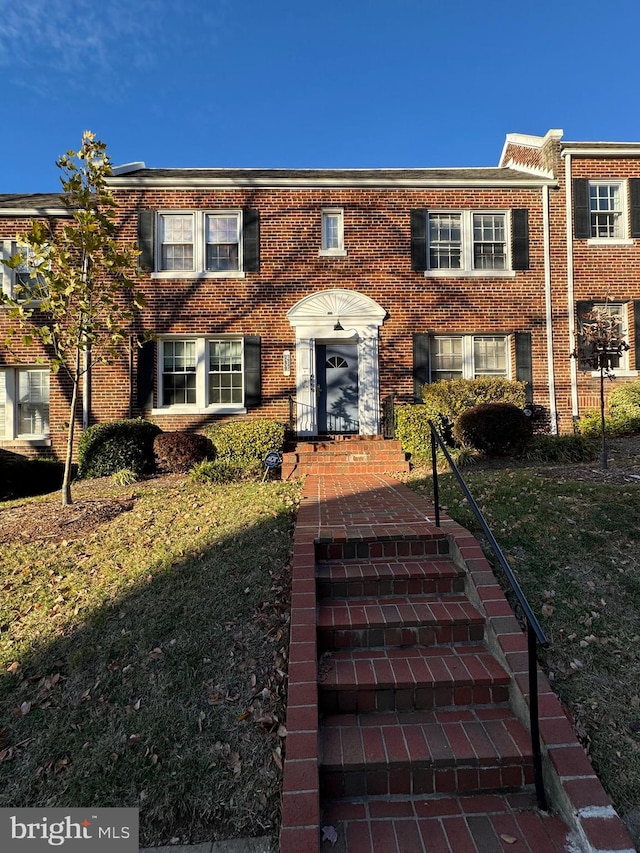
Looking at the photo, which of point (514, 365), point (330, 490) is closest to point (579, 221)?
point (514, 365)

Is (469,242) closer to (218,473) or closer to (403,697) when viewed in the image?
(218,473)

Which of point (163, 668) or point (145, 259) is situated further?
point (145, 259)

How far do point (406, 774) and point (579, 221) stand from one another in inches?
490

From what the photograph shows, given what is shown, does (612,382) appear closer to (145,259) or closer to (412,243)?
(412,243)

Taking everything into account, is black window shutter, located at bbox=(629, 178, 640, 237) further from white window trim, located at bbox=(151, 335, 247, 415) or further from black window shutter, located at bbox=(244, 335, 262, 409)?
white window trim, located at bbox=(151, 335, 247, 415)

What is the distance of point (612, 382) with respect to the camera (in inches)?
412

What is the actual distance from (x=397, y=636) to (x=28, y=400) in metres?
11.1

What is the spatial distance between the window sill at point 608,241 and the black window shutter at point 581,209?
17 centimetres

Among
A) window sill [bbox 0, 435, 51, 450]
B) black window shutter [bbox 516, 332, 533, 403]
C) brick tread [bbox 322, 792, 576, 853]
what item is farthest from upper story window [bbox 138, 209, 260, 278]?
brick tread [bbox 322, 792, 576, 853]

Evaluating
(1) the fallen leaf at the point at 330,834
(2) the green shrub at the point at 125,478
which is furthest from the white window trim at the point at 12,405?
(1) the fallen leaf at the point at 330,834

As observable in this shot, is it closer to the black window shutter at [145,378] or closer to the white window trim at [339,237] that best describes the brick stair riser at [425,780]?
the black window shutter at [145,378]

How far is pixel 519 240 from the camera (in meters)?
10.6

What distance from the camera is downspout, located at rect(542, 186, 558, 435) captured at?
1040cm

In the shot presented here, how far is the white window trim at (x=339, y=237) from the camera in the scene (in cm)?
1044
